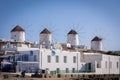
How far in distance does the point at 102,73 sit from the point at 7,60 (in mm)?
17395

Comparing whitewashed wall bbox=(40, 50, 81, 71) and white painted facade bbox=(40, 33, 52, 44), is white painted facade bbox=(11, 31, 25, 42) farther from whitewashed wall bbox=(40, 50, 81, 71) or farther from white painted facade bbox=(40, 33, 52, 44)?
whitewashed wall bbox=(40, 50, 81, 71)

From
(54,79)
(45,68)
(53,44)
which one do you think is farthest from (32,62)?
(53,44)

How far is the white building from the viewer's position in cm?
4641

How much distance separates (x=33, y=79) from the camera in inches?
1547

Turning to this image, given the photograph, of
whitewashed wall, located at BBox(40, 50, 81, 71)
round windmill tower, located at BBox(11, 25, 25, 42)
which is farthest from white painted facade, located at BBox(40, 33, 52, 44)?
whitewashed wall, located at BBox(40, 50, 81, 71)

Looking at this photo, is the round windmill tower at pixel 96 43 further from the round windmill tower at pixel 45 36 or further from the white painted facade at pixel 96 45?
the round windmill tower at pixel 45 36

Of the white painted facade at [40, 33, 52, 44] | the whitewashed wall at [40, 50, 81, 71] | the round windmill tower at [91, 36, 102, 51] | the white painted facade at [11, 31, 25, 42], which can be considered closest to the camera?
the whitewashed wall at [40, 50, 81, 71]

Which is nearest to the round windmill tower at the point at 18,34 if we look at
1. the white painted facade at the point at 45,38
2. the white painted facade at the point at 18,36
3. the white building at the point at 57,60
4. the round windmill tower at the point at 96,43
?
the white painted facade at the point at 18,36

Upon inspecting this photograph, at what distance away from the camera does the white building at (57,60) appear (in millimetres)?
46406

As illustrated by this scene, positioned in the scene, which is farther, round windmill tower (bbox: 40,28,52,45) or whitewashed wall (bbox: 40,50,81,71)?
round windmill tower (bbox: 40,28,52,45)

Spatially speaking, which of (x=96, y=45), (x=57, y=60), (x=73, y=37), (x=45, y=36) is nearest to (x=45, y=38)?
(x=45, y=36)

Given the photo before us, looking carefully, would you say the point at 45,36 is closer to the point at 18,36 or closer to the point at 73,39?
the point at 18,36

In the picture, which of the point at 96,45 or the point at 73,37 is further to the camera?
the point at 96,45

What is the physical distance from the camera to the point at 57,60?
162 feet
